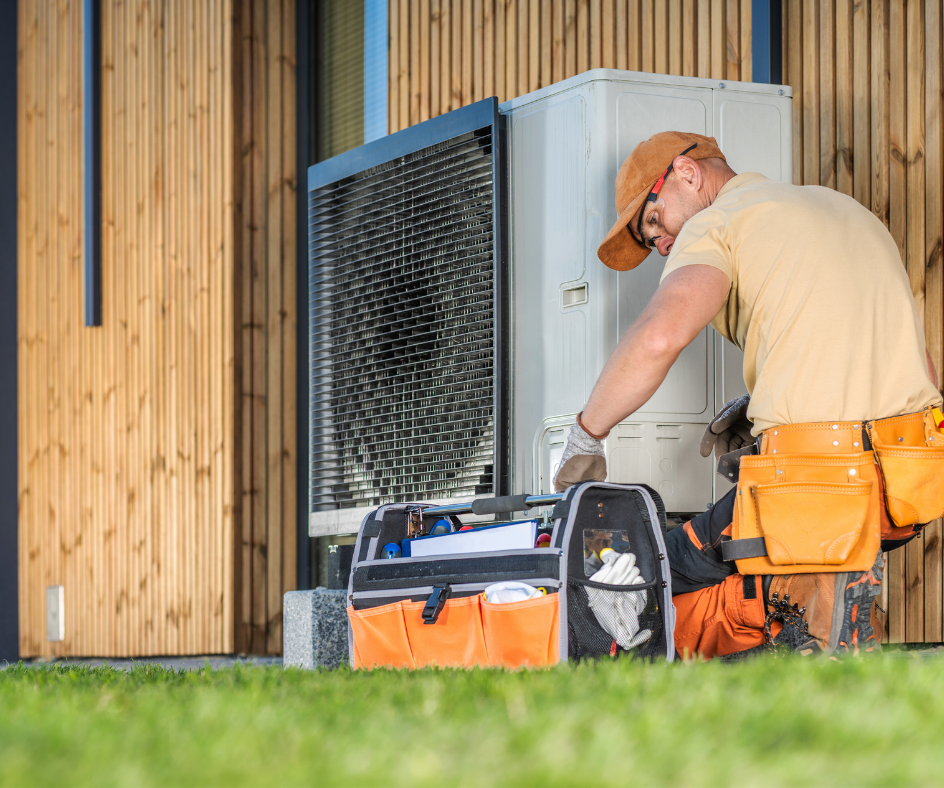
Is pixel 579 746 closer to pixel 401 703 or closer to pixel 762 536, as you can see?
pixel 401 703

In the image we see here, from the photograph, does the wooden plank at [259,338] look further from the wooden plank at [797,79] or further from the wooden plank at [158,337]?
the wooden plank at [797,79]

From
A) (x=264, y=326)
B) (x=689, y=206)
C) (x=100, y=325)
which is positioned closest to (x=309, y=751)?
(x=689, y=206)

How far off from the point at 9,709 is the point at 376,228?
266 centimetres

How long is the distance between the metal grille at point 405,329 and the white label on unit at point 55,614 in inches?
104

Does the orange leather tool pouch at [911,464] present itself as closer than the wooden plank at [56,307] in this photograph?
Yes

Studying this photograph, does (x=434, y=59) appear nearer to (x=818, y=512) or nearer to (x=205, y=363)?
(x=205, y=363)

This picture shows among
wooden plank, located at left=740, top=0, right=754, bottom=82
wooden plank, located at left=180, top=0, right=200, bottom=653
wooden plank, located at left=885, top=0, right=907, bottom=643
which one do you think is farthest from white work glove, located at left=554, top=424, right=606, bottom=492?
wooden plank, located at left=180, top=0, right=200, bottom=653

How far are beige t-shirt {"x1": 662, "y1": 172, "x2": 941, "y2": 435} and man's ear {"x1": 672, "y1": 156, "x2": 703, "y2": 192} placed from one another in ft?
0.89

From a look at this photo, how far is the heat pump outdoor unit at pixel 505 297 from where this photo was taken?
11.2 ft

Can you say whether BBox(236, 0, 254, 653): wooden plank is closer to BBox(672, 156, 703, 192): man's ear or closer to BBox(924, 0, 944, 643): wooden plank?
BBox(924, 0, 944, 643): wooden plank

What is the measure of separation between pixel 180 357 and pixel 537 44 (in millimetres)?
2292

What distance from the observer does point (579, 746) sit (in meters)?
1.18

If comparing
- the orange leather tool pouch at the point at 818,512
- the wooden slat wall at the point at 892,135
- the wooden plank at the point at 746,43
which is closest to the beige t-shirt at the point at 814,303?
the orange leather tool pouch at the point at 818,512

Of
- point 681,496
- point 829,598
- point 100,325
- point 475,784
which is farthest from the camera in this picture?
point 100,325
